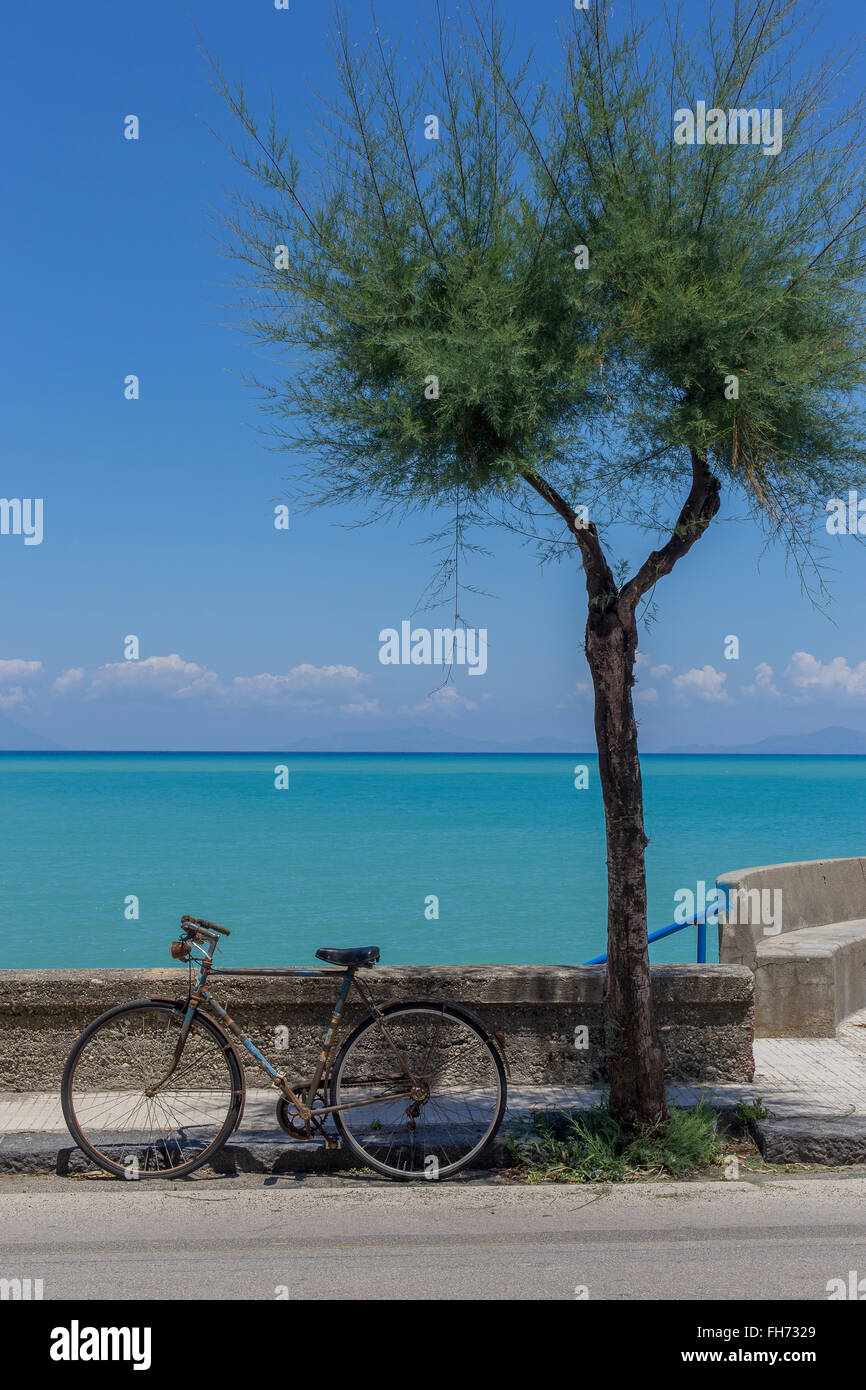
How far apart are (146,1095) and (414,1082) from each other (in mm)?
1379

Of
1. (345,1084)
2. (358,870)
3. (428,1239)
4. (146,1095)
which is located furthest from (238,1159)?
(358,870)

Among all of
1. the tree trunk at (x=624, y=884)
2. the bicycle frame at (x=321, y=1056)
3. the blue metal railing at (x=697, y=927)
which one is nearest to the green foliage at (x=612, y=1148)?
the tree trunk at (x=624, y=884)

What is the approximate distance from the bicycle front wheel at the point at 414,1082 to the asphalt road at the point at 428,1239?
175 mm

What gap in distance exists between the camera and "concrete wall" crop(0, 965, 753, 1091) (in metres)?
6.93

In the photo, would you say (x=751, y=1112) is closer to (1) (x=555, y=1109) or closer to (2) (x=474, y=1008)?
(1) (x=555, y=1109)

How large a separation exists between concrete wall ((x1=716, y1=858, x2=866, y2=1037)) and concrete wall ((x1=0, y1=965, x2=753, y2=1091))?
5.82ft

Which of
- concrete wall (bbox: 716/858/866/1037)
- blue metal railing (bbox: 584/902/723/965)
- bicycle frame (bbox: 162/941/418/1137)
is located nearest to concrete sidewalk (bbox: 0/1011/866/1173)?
bicycle frame (bbox: 162/941/418/1137)

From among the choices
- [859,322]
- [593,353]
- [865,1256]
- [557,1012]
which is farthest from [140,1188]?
[859,322]

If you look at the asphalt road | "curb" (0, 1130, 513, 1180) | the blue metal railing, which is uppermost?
the blue metal railing

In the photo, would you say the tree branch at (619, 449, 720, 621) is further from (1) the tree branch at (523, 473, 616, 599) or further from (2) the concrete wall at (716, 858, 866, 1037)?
(2) the concrete wall at (716, 858, 866, 1037)

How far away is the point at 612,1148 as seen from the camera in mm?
6062

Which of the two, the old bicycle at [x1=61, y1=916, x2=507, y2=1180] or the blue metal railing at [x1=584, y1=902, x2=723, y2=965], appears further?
the blue metal railing at [x1=584, y1=902, x2=723, y2=965]

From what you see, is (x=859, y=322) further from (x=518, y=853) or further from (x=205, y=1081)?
(x=518, y=853)

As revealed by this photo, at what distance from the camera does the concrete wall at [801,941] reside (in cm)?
883
